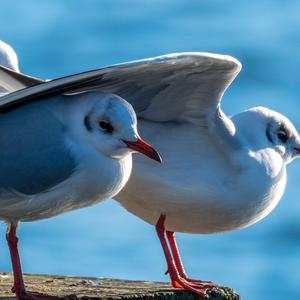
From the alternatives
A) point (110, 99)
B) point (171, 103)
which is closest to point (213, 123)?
point (171, 103)

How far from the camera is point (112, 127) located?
18.1ft

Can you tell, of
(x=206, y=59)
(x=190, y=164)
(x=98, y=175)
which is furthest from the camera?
(x=190, y=164)

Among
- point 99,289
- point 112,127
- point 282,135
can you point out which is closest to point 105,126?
point 112,127

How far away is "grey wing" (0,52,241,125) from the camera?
5.58 m

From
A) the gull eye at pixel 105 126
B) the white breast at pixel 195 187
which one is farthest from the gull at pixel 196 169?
the gull eye at pixel 105 126

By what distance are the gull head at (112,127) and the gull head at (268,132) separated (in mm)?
966

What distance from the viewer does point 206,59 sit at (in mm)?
5871

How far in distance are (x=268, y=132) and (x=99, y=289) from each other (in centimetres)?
107

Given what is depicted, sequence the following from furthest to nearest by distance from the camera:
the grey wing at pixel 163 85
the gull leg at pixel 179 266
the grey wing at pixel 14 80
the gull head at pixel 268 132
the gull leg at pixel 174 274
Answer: the gull head at pixel 268 132 < the gull leg at pixel 179 266 < the gull leg at pixel 174 274 < the grey wing at pixel 14 80 < the grey wing at pixel 163 85

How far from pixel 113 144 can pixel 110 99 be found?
6.0 inches

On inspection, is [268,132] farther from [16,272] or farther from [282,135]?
[16,272]

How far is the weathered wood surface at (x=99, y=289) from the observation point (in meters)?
5.65

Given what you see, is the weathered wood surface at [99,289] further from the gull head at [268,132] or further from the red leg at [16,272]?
the gull head at [268,132]

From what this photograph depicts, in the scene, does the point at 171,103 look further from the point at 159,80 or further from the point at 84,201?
the point at 84,201
